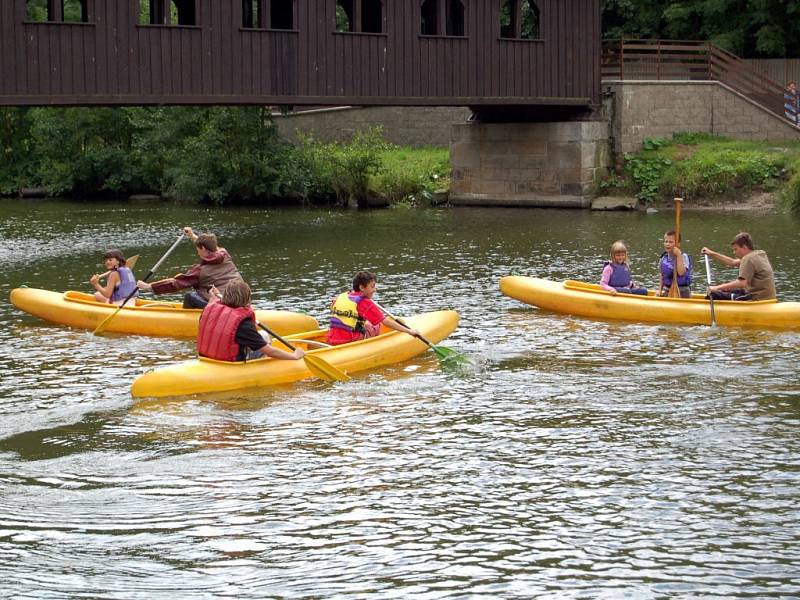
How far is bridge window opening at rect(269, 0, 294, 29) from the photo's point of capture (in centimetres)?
2762

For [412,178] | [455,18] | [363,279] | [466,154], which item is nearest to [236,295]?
[363,279]

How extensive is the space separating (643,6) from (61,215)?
785 inches

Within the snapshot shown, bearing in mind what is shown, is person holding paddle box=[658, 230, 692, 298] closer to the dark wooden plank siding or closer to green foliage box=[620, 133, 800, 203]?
the dark wooden plank siding

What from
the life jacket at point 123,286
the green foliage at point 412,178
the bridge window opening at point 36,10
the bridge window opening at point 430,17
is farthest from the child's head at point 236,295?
the bridge window opening at point 36,10

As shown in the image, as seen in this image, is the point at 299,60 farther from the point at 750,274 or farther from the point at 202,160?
the point at 750,274

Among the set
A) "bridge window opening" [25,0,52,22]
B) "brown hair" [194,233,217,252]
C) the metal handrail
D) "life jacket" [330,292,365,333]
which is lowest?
"life jacket" [330,292,365,333]

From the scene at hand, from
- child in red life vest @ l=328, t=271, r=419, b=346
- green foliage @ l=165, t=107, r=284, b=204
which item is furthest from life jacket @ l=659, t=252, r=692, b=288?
green foliage @ l=165, t=107, r=284, b=204

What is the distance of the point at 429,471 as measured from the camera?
984cm

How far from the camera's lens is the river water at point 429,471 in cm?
779

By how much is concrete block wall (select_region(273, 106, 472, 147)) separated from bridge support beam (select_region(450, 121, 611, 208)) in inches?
249

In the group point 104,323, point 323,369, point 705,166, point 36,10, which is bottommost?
point 323,369

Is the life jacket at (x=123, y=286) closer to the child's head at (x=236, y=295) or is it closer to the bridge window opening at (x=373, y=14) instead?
the child's head at (x=236, y=295)

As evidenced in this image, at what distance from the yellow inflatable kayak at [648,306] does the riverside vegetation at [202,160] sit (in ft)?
58.8

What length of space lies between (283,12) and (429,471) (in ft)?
65.5
